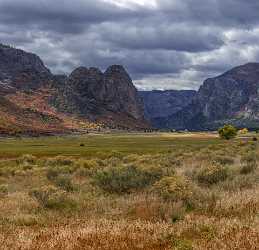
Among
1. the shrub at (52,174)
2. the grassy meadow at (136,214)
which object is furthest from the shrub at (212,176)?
the shrub at (52,174)

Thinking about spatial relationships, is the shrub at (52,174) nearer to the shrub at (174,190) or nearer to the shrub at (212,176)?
the shrub at (212,176)

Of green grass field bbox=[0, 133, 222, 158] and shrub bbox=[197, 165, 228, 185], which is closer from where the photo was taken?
shrub bbox=[197, 165, 228, 185]

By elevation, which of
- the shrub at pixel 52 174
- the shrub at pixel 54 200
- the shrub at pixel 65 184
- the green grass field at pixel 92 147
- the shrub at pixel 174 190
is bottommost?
the green grass field at pixel 92 147

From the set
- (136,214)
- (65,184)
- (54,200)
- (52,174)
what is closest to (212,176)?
(65,184)

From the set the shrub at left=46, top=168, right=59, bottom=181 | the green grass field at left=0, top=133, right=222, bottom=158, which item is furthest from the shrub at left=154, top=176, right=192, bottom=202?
the green grass field at left=0, top=133, right=222, bottom=158

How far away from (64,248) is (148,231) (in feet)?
8.06

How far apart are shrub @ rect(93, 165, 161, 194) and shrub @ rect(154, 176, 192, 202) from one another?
10.9ft

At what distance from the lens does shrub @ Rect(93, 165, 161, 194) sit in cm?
2170

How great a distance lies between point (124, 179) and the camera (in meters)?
22.3

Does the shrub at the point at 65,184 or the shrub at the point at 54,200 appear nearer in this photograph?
the shrub at the point at 54,200

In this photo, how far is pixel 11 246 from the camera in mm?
10664

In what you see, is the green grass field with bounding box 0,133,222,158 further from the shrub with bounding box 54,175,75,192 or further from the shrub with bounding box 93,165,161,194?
the shrub with bounding box 93,165,161,194

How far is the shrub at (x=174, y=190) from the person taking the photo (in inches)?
657

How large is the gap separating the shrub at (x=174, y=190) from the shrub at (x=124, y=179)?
3.33 metres
